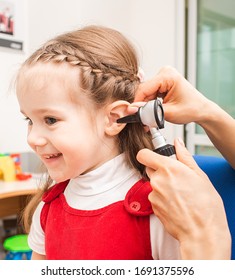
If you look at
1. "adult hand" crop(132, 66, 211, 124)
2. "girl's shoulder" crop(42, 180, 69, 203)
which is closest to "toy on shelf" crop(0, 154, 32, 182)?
"girl's shoulder" crop(42, 180, 69, 203)

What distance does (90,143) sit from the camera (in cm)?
89

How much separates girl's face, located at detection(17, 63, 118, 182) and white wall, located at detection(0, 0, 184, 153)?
4.68 ft

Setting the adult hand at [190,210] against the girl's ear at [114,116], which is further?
the girl's ear at [114,116]

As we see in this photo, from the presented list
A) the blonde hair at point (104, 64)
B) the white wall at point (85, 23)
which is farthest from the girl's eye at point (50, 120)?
the white wall at point (85, 23)

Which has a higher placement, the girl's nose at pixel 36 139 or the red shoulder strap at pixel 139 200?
the girl's nose at pixel 36 139

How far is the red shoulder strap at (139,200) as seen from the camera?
0.84 m

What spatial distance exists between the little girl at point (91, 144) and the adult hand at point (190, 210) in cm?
8

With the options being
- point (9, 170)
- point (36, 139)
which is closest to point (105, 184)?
point (36, 139)

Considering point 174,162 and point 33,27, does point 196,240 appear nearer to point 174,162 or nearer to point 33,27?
point 174,162

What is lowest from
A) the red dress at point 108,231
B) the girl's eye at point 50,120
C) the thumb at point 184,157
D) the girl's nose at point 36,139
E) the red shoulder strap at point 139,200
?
the red dress at point 108,231

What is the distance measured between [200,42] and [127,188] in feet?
9.17

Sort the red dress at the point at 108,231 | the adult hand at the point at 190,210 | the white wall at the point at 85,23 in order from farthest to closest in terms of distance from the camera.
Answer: the white wall at the point at 85,23
the red dress at the point at 108,231
the adult hand at the point at 190,210

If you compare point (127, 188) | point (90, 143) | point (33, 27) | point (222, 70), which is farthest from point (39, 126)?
point (222, 70)

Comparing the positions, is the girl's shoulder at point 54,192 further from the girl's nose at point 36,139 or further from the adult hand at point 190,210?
the adult hand at point 190,210
